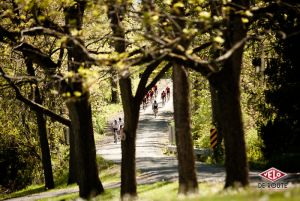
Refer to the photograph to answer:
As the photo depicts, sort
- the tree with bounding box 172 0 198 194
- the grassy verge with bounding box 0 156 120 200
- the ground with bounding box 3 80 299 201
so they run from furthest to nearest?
the grassy verge with bounding box 0 156 120 200, the ground with bounding box 3 80 299 201, the tree with bounding box 172 0 198 194

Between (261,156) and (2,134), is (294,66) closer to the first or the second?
(261,156)

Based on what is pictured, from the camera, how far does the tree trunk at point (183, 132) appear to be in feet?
50.3

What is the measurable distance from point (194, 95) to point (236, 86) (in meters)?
34.3

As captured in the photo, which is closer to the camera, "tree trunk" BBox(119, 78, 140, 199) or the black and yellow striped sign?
"tree trunk" BBox(119, 78, 140, 199)

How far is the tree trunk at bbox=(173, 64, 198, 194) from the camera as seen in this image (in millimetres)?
15320

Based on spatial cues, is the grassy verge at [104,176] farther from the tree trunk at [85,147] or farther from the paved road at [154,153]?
the tree trunk at [85,147]

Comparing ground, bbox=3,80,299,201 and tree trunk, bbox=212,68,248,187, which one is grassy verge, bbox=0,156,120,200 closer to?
ground, bbox=3,80,299,201

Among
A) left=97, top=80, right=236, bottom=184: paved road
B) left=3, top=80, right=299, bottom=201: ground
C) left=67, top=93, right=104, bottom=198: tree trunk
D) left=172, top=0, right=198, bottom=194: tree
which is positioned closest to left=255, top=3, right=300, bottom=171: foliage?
left=3, top=80, right=299, bottom=201: ground

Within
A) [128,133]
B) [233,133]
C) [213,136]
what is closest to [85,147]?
[128,133]

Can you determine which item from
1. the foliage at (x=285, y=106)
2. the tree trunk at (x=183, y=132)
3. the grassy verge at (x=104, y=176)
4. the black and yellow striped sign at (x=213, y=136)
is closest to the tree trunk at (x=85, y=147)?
the tree trunk at (x=183, y=132)

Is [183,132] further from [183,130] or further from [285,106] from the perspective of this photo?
[285,106]

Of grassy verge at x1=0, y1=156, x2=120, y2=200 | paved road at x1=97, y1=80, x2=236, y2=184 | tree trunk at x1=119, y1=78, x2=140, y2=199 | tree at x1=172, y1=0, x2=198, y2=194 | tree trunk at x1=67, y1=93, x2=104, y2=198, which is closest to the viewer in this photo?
tree at x1=172, y1=0, x2=198, y2=194

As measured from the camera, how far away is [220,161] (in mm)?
27703

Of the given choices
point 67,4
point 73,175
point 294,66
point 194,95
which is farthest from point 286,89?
point 194,95
